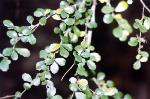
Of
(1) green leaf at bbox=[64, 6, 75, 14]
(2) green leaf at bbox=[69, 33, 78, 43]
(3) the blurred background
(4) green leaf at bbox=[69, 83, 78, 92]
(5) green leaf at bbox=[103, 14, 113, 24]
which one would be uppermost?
(3) the blurred background

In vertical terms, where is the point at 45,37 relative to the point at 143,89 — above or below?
above

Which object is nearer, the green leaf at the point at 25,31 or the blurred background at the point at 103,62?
the green leaf at the point at 25,31

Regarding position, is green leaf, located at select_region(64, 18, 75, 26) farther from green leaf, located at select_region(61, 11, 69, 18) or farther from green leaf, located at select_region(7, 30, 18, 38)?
green leaf, located at select_region(7, 30, 18, 38)

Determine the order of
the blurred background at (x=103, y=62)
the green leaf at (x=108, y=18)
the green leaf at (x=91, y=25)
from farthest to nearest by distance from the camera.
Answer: the blurred background at (x=103, y=62)
the green leaf at (x=91, y=25)
the green leaf at (x=108, y=18)

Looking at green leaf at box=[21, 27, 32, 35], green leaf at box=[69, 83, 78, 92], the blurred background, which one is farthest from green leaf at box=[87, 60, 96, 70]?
the blurred background

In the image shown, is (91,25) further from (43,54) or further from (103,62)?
(103,62)

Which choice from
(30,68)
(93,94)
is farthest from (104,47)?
(93,94)

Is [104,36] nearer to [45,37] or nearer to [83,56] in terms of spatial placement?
[45,37]

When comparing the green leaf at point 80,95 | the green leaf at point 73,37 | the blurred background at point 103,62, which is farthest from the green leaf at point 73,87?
the blurred background at point 103,62

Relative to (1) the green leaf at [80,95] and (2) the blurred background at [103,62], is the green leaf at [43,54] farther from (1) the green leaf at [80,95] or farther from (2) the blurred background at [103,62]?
(2) the blurred background at [103,62]

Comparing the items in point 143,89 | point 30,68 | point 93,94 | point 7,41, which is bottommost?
point 93,94

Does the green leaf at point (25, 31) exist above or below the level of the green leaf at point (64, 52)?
above
